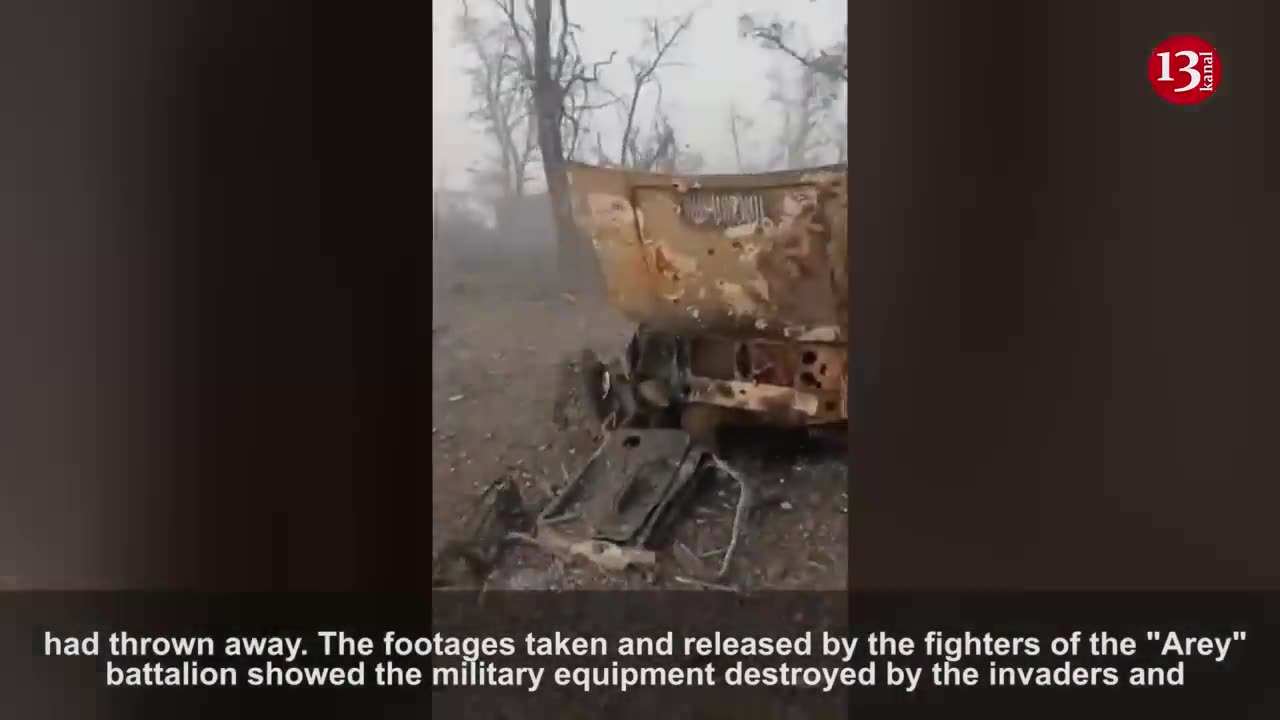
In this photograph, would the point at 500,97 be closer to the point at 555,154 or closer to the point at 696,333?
the point at 555,154

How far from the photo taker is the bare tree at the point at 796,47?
1213 millimetres

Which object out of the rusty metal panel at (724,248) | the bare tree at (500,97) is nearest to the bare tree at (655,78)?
the rusty metal panel at (724,248)

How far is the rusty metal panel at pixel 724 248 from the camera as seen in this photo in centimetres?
124

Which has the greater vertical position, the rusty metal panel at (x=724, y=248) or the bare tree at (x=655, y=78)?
the bare tree at (x=655, y=78)

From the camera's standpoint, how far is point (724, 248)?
128cm

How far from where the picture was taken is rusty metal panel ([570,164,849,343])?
1235mm

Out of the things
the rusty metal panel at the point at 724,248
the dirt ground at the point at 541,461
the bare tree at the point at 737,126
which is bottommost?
the dirt ground at the point at 541,461

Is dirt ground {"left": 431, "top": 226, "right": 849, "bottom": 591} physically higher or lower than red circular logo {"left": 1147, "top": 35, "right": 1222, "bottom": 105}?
lower

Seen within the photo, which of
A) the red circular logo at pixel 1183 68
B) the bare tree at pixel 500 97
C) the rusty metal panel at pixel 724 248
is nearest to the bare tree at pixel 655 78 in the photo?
the rusty metal panel at pixel 724 248

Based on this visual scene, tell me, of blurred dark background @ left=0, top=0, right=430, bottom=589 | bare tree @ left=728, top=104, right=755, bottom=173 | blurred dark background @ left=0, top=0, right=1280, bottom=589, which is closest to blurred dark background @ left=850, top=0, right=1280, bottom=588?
blurred dark background @ left=0, top=0, right=1280, bottom=589

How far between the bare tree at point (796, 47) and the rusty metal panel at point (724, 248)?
0.46 ft

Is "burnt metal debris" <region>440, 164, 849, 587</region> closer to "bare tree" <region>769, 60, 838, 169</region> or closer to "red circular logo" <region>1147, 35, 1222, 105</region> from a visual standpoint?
"bare tree" <region>769, 60, 838, 169</region>

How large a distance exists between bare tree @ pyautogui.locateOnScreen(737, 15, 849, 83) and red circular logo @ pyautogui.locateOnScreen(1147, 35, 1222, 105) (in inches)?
16.3

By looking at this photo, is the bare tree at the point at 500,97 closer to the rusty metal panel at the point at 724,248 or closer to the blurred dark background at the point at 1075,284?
the rusty metal panel at the point at 724,248
